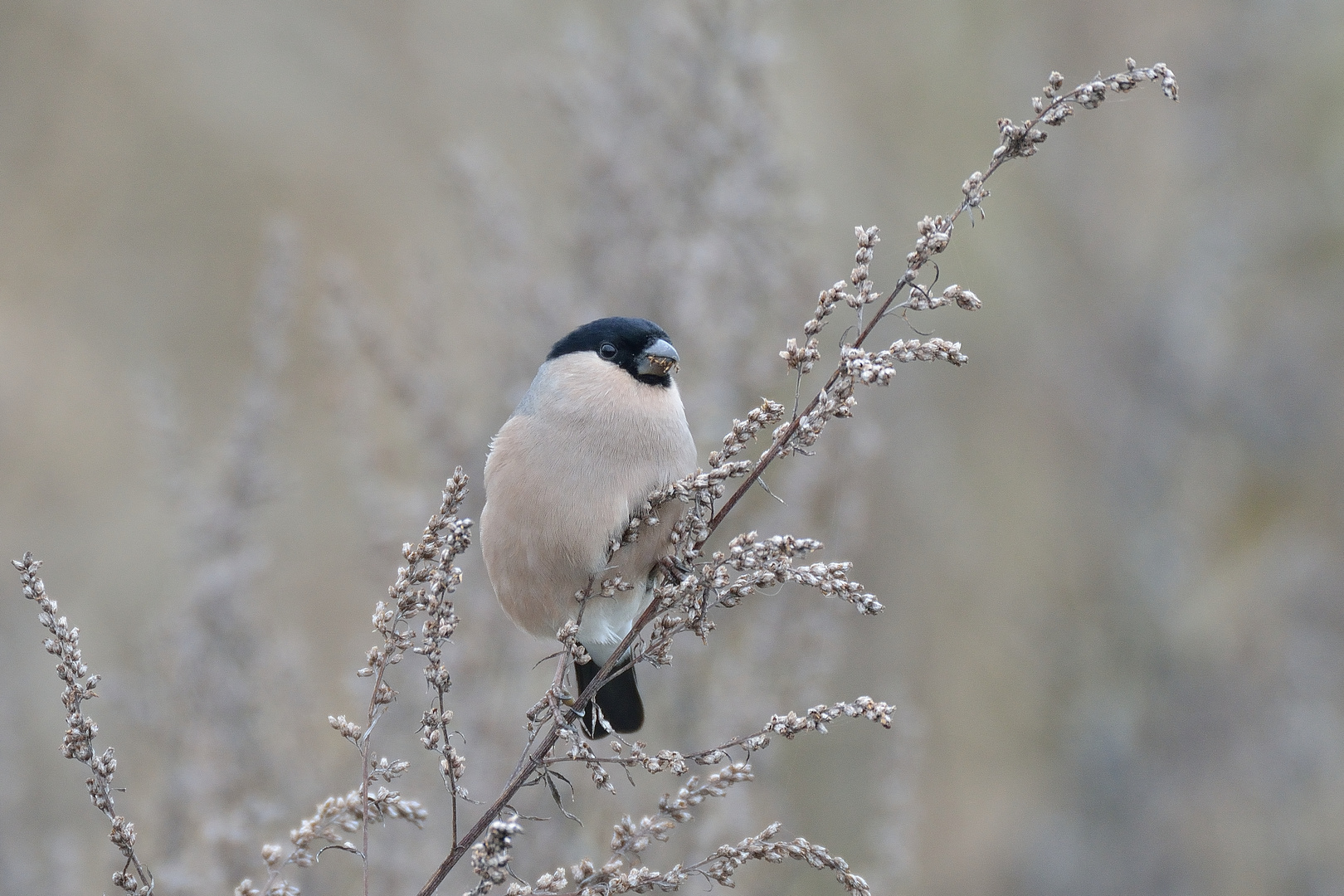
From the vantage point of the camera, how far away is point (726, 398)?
3400mm

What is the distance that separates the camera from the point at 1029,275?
797cm

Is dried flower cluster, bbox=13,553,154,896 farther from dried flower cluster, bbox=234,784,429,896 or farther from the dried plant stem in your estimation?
the dried plant stem

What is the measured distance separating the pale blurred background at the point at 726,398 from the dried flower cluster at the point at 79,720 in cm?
115

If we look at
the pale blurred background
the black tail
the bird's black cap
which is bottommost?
the black tail

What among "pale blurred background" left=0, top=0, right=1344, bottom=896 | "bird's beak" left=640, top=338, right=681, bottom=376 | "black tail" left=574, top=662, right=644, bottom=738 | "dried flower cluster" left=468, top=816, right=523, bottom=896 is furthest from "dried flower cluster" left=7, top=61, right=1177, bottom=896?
"pale blurred background" left=0, top=0, right=1344, bottom=896

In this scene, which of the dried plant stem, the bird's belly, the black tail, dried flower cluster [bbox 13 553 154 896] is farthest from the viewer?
the black tail

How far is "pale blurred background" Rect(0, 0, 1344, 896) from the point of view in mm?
3279

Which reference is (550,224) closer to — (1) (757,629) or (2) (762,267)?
(2) (762,267)

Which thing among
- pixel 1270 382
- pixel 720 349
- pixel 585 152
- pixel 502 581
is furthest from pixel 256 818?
pixel 1270 382

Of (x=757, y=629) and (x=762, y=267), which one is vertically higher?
(x=762, y=267)

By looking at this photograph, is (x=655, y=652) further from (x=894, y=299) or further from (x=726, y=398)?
(x=726, y=398)

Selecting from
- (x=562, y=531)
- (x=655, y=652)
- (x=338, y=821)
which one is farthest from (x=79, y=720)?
(x=562, y=531)

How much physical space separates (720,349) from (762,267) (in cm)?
29

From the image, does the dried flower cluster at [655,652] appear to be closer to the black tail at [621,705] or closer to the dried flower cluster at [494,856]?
the dried flower cluster at [494,856]
